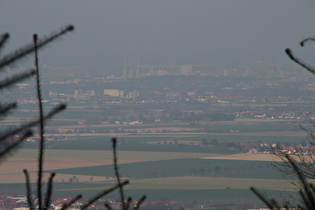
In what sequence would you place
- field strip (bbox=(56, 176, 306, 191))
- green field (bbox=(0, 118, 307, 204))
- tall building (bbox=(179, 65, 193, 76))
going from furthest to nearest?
tall building (bbox=(179, 65, 193, 76)), field strip (bbox=(56, 176, 306, 191)), green field (bbox=(0, 118, 307, 204))

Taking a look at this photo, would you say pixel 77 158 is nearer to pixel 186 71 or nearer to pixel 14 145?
pixel 14 145

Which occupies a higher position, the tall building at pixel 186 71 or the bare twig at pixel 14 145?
the tall building at pixel 186 71

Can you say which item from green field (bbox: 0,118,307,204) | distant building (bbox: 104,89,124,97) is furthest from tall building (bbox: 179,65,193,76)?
green field (bbox: 0,118,307,204)

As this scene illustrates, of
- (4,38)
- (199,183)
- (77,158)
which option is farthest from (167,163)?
(4,38)

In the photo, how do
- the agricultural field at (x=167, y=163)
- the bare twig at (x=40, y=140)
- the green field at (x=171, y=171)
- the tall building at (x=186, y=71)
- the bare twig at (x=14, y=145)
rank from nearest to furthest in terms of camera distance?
the bare twig at (x=14, y=145) < the bare twig at (x=40, y=140) < the green field at (x=171, y=171) < the agricultural field at (x=167, y=163) < the tall building at (x=186, y=71)

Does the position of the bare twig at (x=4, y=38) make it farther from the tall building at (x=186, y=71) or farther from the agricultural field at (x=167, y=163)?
the tall building at (x=186, y=71)

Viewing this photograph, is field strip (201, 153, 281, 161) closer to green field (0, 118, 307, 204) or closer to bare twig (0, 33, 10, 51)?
green field (0, 118, 307, 204)

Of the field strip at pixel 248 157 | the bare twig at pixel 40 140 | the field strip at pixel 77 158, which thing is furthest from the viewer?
the field strip at pixel 248 157

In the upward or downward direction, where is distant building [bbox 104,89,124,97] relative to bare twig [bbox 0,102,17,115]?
downward

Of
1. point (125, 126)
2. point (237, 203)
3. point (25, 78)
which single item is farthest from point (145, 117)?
point (25, 78)

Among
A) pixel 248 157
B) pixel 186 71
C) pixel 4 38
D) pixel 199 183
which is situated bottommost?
pixel 199 183

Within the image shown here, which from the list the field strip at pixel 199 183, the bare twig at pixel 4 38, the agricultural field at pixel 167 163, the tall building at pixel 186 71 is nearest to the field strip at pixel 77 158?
A: the agricultural field at pixel 167 163

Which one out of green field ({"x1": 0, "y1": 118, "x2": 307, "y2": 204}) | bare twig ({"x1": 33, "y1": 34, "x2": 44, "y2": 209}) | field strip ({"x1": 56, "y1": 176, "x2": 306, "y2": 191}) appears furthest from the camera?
field strip ({"x1": 56, "y1": 176, "x2": 306, "y2": 191})

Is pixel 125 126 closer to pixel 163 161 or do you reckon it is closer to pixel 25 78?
pixel 163 161
